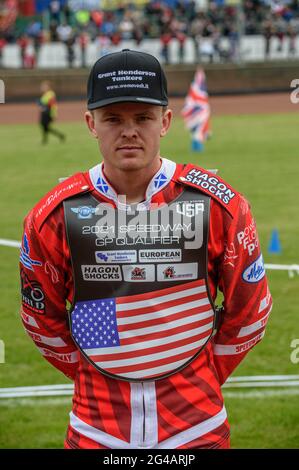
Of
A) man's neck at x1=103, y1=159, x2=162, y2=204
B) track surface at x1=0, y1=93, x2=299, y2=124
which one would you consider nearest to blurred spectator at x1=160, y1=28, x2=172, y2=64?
track surface at x1=0, y1=93, x2=299, y2=124

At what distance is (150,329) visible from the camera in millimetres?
3809

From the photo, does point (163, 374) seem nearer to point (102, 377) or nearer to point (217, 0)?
point (102, 377)

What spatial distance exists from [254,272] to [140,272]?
0.48m

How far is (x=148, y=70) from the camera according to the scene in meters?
3.73

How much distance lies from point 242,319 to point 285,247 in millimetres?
10675

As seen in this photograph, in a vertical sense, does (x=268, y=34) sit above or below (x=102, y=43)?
above

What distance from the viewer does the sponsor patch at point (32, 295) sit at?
3.99m

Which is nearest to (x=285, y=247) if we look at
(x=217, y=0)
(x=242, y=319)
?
(x=242, y=319)

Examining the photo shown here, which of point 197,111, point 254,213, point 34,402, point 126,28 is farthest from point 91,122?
point 126,28

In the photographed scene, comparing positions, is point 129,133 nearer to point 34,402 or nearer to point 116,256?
point 116,256

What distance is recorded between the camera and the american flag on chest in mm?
3805

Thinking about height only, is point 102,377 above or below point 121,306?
below

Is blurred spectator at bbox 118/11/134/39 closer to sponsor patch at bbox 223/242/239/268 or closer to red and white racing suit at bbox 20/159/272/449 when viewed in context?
red and white racing suit at bbox 20/159/272/449

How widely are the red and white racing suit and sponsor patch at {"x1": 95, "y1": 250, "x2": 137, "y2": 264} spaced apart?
14 cm
